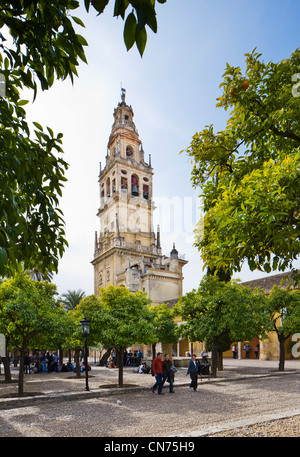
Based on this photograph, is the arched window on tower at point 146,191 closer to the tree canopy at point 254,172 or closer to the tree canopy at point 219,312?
the tree canopy at point 219,312

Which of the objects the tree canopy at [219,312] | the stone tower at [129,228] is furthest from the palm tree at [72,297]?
the tree canopy at [219,312]

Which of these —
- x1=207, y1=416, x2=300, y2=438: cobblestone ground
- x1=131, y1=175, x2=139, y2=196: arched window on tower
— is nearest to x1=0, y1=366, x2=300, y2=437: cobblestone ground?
x1=207, y1=416, x2=300, y2=438: cobblestone ground


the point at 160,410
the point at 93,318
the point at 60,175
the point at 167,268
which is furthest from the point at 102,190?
the point at 60,175

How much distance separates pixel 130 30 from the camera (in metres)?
2.41

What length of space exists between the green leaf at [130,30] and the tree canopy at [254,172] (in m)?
3.17

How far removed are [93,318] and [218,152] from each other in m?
13.0

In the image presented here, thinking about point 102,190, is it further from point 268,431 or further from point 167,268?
point 268,431

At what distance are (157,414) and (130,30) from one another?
10.7 m

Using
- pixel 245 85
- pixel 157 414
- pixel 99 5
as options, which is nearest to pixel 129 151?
pixel 157 414

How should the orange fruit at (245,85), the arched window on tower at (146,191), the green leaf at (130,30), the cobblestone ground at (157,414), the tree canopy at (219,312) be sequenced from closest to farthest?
the green leaf at (130,30), the orange fruit at (245,85), the cobblestone ground at (157,414), the tree canopy at (219,312), the arched window on tower at (146,191)

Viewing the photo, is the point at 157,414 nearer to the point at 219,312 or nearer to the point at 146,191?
the point at 219,312

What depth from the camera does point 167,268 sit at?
5912 centimetres

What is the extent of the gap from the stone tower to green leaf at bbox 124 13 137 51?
5076 centimetres

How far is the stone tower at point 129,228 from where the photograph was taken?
54.6 m
